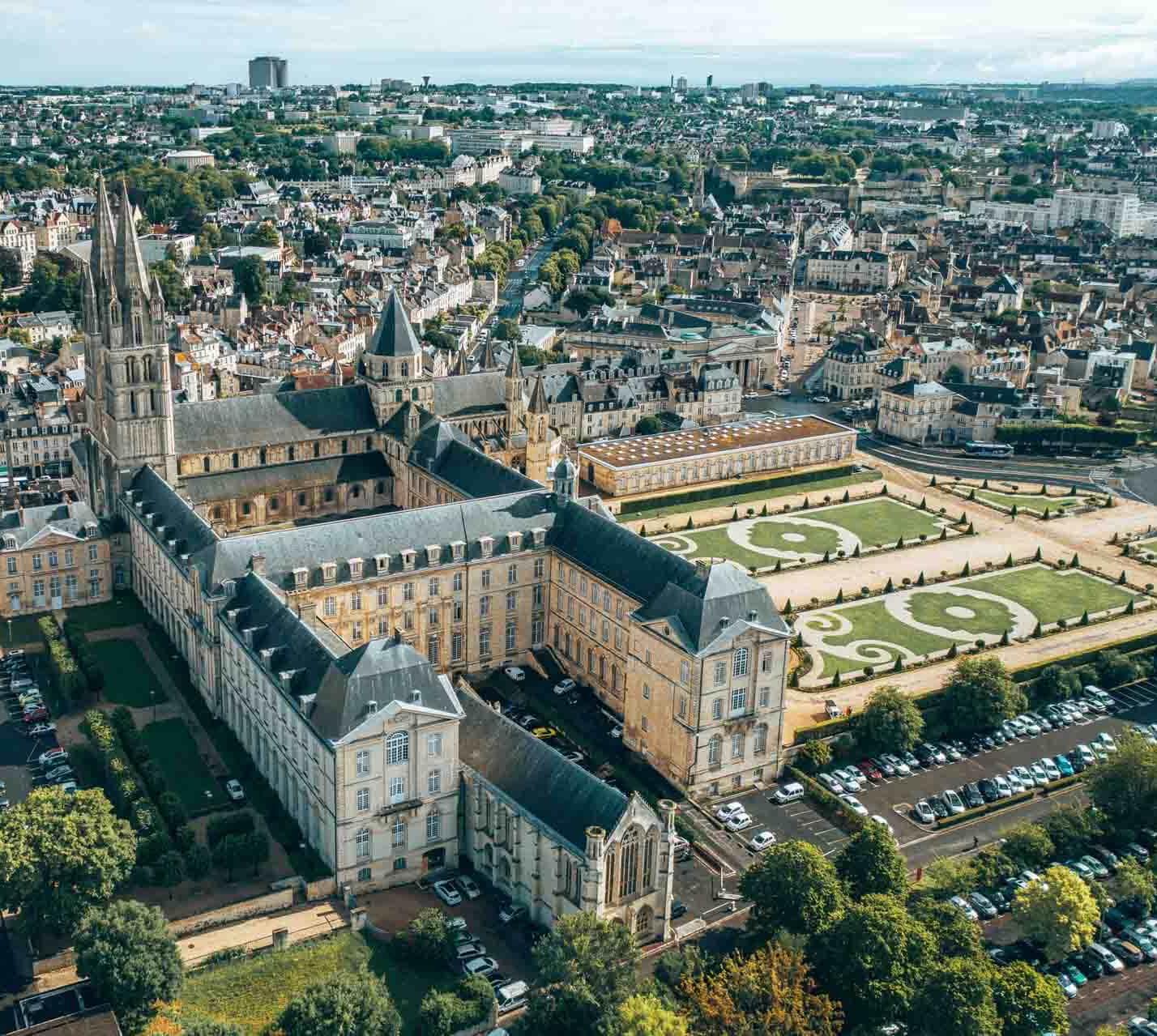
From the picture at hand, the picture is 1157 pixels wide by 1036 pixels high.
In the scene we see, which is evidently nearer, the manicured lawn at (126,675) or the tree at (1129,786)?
the tree at (1129,786)

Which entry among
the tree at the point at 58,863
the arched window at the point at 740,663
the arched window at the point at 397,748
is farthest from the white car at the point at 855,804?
the tree at the point at 58,863

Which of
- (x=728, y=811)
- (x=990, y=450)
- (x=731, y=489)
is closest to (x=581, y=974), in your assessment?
(x=728, y=811)

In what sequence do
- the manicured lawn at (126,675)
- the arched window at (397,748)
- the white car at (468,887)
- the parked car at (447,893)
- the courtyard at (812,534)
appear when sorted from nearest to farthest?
the arched window at (397,748), the parked car at (447,893), the white car at (468,887), the manicured lawn at (126,675), the courtyard at (812,534)

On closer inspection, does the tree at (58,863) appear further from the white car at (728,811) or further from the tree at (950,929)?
the tree at (950,929)

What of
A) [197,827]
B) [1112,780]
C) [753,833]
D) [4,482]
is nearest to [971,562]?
[1112,780]

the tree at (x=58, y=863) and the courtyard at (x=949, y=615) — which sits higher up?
the tree at (x=58, y=863)

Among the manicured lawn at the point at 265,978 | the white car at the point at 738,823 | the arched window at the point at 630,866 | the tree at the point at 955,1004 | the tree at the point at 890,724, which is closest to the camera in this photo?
the tree at the point at 955,1004

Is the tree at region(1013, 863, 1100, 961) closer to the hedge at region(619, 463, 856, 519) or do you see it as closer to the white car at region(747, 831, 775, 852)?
the white car at region(747, 831, 775, 852)
